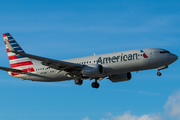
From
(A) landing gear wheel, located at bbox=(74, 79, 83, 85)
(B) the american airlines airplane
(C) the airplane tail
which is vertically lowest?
(A) landing gear wheel, located at bbox=(74, 79, 83, 85)

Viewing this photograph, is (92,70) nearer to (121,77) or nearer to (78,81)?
(78,81)

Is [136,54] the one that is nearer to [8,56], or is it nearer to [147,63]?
[147,63]

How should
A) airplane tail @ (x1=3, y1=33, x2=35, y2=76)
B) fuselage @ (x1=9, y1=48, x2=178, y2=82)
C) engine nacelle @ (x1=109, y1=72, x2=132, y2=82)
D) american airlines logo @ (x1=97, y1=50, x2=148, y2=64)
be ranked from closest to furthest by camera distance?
fuselage @ (x1=9, y1=48, x2=178, y2=82), american airlines logo @ (x1=97, y1=50, x2=148, y2=64), engine nacelle @ (x1=109, y1=72, x2=132, y2=82), airplane tail @ (x1=3, y1=33, x2=35, y2=76)

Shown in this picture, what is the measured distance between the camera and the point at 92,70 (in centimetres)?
4541

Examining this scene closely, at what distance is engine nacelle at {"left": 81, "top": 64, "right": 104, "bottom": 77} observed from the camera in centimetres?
4528

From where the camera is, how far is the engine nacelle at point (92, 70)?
45281mm

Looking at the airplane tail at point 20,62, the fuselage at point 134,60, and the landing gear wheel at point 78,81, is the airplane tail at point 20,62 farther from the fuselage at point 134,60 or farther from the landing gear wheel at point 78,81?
the fuselage at point 134,60

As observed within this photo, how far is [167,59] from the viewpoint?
4491 cm

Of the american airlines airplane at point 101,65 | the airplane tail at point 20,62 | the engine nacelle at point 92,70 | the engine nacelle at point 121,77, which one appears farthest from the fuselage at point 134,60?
the airplane tail at point 20,62

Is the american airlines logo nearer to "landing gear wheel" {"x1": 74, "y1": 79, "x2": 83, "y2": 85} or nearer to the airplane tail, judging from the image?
"landing gear wheel" {"x1": 74, "y1": 79, "x2": 83, "y2": 85}

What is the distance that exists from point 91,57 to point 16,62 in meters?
15.0

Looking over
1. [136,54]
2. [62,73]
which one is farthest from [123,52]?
[62,73]

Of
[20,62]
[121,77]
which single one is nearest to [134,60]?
[121,77]

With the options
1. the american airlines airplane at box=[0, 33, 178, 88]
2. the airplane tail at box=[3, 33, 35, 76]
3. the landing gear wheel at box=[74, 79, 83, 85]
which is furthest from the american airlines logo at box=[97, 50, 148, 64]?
the airplane tail at box=[3, 33, 35, 76]
